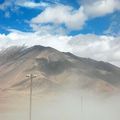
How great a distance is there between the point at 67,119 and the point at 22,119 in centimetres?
1197

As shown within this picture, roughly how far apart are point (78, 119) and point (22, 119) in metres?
14.9

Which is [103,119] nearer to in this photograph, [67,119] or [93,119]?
[93,119]

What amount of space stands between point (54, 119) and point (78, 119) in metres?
7.06

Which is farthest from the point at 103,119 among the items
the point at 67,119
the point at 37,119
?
the point at 37,119

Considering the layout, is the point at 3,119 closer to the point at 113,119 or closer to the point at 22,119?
the point at 22,119

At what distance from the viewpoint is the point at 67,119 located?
9931 cm

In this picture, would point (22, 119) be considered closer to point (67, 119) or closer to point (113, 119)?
point (67, 119)

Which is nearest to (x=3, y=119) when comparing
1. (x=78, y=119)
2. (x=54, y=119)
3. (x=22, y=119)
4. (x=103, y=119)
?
(x=22, y=119)

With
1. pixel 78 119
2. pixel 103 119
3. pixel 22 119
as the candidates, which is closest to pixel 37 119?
pixel 22 119

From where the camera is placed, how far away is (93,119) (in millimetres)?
95938

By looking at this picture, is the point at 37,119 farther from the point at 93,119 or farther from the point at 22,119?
the point at 93,119

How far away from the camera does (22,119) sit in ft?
326

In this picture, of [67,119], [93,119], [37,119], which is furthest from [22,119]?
[93,119]

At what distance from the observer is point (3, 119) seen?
100 meters
